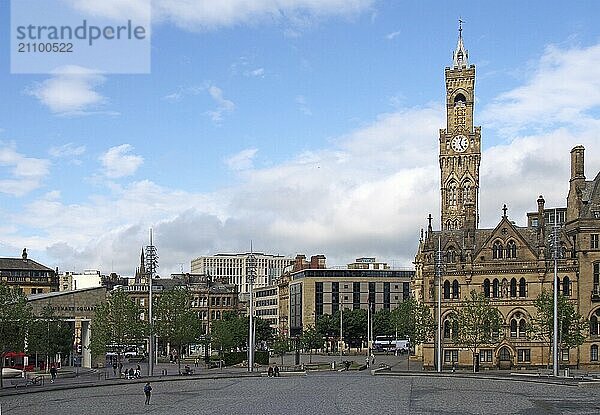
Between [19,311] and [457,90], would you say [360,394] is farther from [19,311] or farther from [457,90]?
[457,90]

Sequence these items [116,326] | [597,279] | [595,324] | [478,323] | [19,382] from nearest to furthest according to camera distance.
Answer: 1. [19,382]
2. [478,323]
3. [116,326]
4. [597,279]
5. [595,324]

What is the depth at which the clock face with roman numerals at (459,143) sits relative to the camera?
17925 centimetres

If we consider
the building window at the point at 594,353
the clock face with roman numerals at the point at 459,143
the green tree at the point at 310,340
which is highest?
the clock face with roman numerals at the point at 459,143

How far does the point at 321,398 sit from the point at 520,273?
54172 millimetres

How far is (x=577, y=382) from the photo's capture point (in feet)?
270

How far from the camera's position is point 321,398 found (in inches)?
2662

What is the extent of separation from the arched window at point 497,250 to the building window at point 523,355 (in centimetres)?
1125

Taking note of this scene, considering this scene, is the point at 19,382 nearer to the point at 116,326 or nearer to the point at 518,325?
the point at 116,326

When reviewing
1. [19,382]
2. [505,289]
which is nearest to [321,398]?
[19,382]

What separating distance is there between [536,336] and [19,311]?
56.5 m

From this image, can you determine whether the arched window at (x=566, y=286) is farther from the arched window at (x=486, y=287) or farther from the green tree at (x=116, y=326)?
the green tree at (x=116, y=326)

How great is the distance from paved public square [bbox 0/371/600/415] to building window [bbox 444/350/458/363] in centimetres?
2460

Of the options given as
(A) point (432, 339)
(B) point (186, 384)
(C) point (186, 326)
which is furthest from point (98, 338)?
(A) point (432, 339)

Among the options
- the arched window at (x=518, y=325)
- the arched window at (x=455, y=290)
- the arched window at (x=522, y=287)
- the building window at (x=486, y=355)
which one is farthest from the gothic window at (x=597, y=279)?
the arched window at (x=455, y=290)
